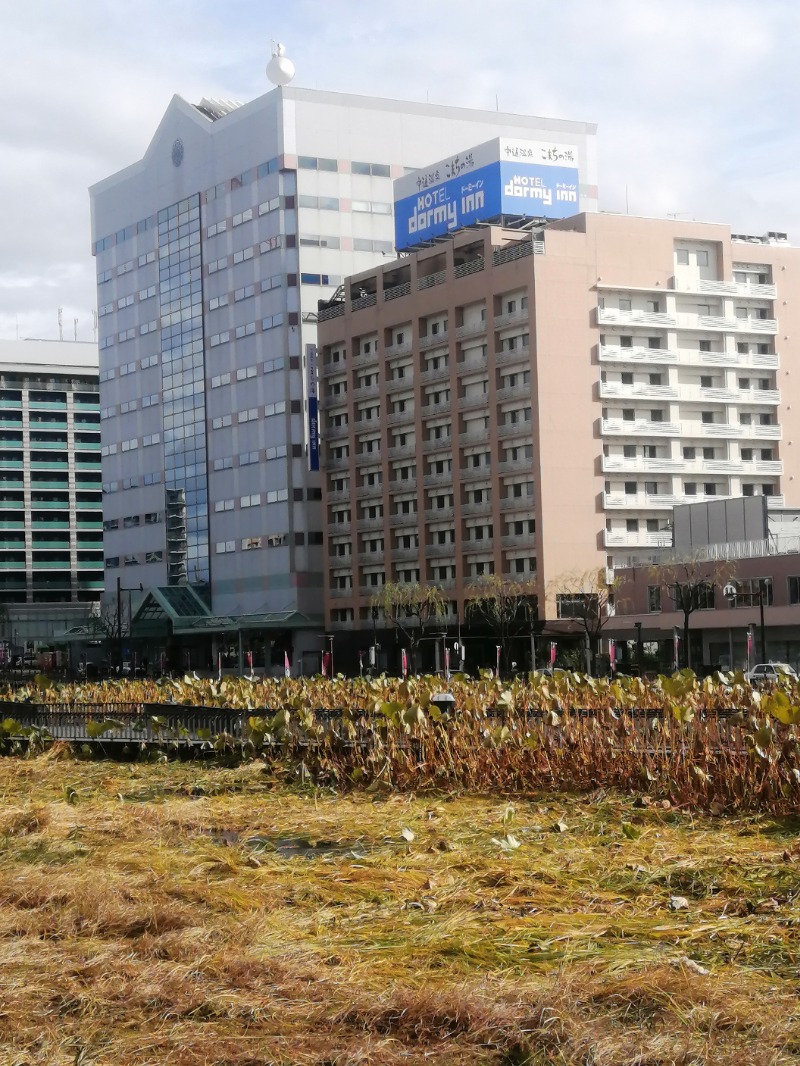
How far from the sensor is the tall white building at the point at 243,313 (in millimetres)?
116000

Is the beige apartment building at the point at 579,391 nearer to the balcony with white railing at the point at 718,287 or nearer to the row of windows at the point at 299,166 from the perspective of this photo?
the balcony with white railing at the point at 718,287

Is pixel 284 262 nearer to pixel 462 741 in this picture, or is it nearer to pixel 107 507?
pixel 107 507

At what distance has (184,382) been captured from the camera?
130m

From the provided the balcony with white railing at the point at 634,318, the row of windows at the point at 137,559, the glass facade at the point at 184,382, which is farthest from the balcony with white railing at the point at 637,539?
the row of windows at the point at 137,559

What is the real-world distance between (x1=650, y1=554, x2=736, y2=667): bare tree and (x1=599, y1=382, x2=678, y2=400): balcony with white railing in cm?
1412

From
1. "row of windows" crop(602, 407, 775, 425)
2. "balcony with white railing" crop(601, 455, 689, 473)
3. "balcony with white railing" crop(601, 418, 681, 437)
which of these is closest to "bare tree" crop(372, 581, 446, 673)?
"balcony with white railing" crop(601, 455, 689, 473)

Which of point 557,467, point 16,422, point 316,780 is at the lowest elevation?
point 316,780

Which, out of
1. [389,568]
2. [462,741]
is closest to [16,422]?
[389,568]

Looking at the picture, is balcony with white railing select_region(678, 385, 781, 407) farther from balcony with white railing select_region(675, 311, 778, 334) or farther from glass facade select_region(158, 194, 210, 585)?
glass facade select_region(158, 194, 210, 585)

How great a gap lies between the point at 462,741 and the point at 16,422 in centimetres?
16464

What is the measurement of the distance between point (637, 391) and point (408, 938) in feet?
287

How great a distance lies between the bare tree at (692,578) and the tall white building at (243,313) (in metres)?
35.3

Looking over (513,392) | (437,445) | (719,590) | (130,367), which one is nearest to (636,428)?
(513,392)

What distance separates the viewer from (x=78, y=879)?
12477 millimetres
